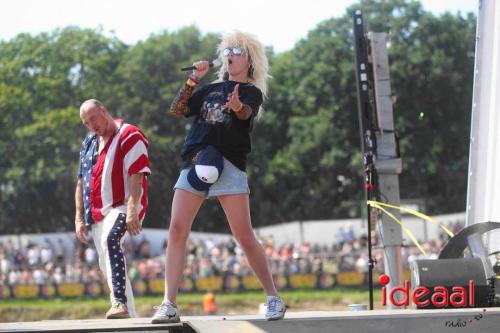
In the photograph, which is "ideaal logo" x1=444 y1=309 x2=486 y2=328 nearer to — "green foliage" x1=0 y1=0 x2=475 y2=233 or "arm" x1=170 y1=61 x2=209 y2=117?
"arm" x1=170 y1=61 x2=209 y2=117

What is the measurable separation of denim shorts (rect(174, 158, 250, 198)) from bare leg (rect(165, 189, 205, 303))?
3 cm

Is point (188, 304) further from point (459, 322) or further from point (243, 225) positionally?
point (459, 322)

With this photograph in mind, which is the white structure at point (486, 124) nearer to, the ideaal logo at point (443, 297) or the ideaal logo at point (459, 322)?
the ideaal logo at point (443, 297)

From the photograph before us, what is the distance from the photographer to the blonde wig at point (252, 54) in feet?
20.5

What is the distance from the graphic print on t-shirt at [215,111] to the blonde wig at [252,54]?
11.0 inches

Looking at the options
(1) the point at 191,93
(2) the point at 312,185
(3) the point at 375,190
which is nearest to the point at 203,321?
(1) the point at 191,93

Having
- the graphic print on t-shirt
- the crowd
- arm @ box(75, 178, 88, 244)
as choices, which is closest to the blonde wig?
the graphic print on t-shirt

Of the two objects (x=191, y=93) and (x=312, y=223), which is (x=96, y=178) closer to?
(x=191, y=93)

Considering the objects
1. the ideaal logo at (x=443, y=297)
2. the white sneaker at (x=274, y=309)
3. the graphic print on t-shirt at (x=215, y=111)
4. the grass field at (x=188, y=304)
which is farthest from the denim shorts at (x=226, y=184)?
the grass field at (x=188, y=304)

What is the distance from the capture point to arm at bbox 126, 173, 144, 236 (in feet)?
22.0

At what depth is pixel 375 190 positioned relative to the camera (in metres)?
9.42

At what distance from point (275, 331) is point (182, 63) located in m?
54.0

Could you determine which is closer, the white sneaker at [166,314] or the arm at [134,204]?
the white sneaker at [166,314]

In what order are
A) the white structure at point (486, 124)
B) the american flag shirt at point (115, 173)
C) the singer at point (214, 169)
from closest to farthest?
the singer at point (214, 169), the american flag shirt at point (115, 173), the white structure at point (486, 124)
